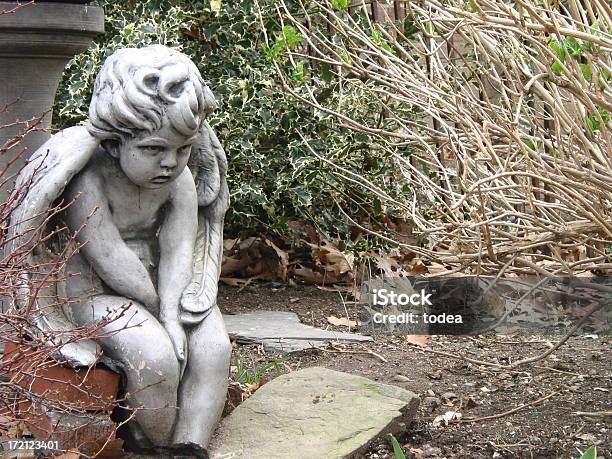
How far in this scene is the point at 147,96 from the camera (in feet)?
10.0

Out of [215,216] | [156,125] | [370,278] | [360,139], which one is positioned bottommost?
[370,278]

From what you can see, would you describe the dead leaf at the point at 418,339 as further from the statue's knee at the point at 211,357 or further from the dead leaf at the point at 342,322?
the statue's knee at the point at 211,357

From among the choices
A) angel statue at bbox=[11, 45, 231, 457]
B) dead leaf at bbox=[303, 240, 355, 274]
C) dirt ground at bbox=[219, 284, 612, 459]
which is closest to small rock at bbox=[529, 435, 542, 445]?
dirt ground at bbox=[219, 284, 612, 459]

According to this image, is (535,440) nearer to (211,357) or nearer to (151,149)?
(211,357)

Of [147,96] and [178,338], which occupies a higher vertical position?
[147,96]

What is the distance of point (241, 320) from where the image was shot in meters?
5.52

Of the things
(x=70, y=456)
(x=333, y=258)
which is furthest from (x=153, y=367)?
(x=333, y=258)

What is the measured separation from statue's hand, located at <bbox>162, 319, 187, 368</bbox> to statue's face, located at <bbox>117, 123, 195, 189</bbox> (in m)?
0.45

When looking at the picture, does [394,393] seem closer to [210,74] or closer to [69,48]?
[69,48]

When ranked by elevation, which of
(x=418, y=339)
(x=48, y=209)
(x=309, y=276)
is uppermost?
(x=48, y=209)

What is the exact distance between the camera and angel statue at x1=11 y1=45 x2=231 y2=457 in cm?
309

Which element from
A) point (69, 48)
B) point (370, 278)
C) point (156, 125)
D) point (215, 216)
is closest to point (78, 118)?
point (69, 48)

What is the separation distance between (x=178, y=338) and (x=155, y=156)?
0.58 meters

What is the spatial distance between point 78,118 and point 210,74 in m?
0.85
